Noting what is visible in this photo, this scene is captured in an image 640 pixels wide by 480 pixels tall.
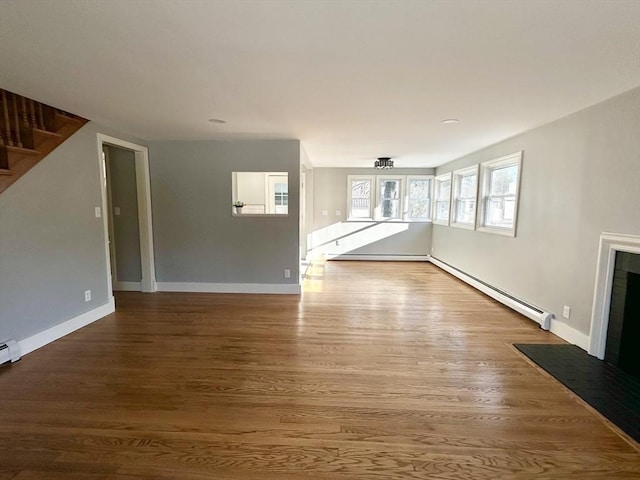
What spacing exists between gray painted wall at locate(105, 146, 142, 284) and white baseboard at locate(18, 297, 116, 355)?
3.26 ft

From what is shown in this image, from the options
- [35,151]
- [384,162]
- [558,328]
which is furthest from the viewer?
[384,162]

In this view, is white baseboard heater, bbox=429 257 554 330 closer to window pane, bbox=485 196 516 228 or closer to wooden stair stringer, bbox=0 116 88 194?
window pane, bbox=485 196 516 228

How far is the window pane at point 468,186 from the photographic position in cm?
539

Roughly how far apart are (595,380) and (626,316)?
659 millimetres

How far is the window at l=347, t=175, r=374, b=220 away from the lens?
24.3ft

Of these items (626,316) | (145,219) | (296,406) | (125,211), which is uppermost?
(125,211)

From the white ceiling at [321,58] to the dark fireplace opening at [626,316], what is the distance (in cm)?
150

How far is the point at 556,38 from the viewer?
5.44 ft

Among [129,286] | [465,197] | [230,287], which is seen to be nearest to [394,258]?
[465,197]

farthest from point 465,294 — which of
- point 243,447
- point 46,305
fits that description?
point 46,305

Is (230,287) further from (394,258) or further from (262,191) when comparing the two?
(394,258)

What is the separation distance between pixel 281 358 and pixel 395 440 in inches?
47.9

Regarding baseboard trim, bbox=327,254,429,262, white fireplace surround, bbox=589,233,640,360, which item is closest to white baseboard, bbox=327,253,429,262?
baseboard trim, bbox=327,254,429,262

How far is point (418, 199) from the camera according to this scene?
294 inches
